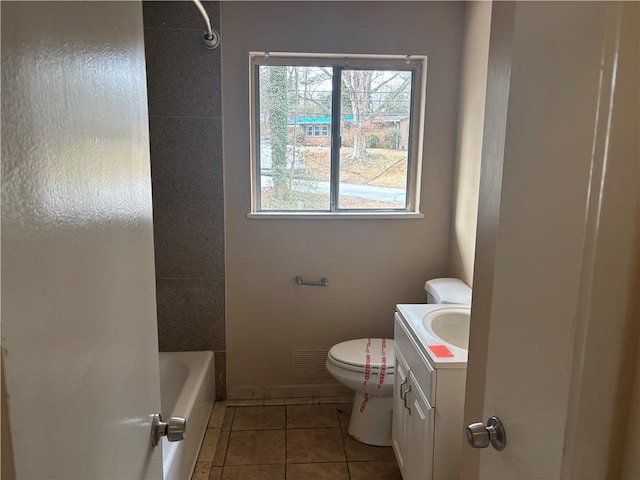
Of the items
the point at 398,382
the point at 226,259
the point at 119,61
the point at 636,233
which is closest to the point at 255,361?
the point at 226,259

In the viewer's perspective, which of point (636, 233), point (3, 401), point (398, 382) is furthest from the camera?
point (398, 382)

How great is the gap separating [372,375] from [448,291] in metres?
0.57

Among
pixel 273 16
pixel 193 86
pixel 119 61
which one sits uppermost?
pixel 273 16

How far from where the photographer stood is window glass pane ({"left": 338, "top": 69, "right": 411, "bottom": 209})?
9.18ft

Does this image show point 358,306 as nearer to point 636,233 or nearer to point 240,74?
point 240,74

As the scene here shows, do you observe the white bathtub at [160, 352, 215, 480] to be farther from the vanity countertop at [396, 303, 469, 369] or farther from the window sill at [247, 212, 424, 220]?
the vanity countertop at [396, 303, 469, 369]

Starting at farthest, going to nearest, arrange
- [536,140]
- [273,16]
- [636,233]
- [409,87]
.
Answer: [409,87], [273,16], [536,140], [636,233]

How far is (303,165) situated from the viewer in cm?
286

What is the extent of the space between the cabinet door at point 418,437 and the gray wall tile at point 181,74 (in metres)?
1.75

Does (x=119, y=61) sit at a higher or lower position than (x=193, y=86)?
lower

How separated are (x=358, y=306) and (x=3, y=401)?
2.49m

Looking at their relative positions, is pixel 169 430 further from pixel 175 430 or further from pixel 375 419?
pixel 375 419

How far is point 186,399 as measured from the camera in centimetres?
230

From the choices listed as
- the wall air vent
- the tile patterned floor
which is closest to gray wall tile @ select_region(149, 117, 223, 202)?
the wall air vent
